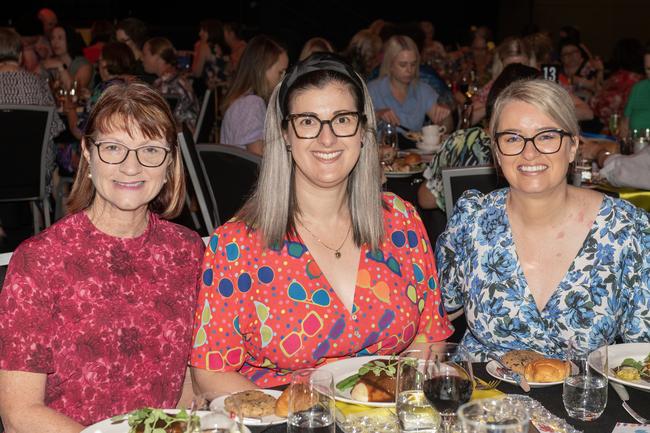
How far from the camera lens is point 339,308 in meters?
2.24

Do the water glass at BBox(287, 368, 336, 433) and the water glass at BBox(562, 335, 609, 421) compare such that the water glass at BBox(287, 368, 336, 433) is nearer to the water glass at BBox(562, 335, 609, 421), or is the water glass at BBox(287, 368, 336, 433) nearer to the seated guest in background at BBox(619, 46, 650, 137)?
the water glass at BBox(562, 335, 609, 421)

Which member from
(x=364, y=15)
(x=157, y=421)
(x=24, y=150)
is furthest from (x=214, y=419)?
(x=364, y=15)

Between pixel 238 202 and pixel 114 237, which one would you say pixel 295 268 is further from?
pixel 238 202

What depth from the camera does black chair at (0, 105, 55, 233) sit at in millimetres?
5676

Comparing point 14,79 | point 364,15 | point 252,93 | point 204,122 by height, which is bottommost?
point 204,122

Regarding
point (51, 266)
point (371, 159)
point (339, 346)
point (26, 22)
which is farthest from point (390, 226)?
point (26, 22)

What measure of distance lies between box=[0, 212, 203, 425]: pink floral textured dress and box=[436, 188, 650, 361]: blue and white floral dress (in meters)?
0.82

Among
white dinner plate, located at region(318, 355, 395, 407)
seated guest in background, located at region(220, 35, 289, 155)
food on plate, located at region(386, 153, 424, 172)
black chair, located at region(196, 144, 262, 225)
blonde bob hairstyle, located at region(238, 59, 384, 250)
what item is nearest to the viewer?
white dinner plate, located at region(318, 355, 395, 407)

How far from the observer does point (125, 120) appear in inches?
82.3

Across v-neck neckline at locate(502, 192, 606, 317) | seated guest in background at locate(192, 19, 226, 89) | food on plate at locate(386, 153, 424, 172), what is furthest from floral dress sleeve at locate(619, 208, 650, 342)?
seated guest in background at locate(192, 19, 226, 89)

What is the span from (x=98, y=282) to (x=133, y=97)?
18.1 inches

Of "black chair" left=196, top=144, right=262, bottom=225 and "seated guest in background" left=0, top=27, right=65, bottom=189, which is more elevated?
"seated guest in background" left=0, top=27, right=65, bottom=189

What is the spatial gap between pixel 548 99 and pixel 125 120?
113cm

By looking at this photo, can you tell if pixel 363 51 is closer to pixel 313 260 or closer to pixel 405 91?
pixel 405 91
